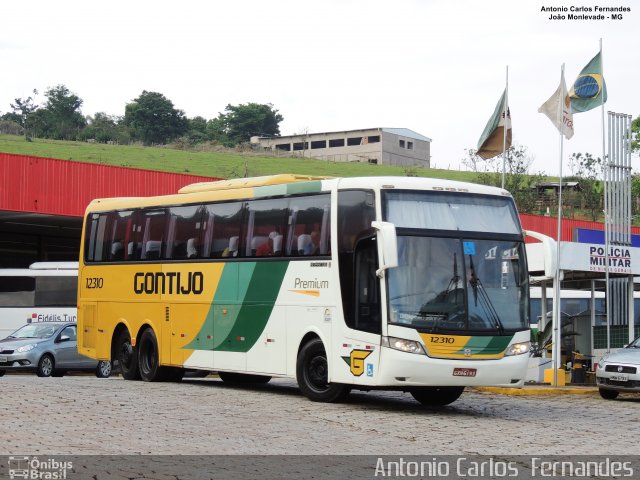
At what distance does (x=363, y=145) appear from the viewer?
477ft

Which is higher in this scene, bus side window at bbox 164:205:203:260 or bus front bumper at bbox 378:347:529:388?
bus side window at bbox 164:205:203:260

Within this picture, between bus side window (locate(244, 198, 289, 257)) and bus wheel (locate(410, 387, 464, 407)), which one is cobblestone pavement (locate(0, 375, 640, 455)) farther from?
bus side window (locate(244, 198, 289, 257))

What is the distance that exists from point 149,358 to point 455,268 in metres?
8.26

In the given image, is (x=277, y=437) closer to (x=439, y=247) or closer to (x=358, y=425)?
(x=358, y=425)

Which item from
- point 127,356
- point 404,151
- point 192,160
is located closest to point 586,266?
→ point 127,356

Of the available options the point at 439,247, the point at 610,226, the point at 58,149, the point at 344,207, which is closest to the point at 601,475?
the point at 439,247

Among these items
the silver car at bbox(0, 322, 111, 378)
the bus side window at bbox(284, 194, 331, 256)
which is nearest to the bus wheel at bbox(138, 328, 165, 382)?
the bus side window at bbox(284, 194, 331, 256)

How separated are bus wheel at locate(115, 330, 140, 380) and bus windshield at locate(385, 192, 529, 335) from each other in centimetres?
812

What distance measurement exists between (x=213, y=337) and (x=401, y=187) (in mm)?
5329

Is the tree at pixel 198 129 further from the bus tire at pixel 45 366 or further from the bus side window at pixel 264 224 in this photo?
the bus side window at pixel 264 224

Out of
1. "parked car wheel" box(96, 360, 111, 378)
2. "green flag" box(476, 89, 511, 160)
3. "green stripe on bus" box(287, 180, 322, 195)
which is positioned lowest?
"parked car wheel" box(96, 360, 111, 378)

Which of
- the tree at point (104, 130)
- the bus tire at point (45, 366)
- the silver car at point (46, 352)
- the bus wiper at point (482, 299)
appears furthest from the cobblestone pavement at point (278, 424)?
the tree at point (104, 130)

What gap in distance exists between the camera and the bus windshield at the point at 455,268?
55.0ft

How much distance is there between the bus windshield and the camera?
16.8 m
